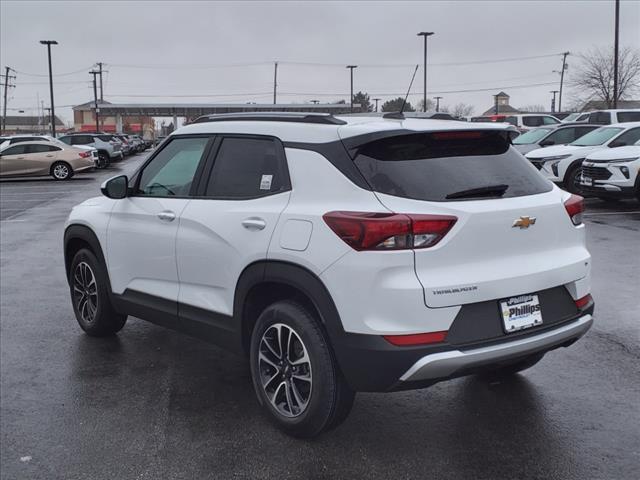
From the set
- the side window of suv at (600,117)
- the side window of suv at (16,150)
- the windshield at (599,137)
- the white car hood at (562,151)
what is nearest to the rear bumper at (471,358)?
the white car hood at (562,151)

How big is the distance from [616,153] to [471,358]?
11905mm

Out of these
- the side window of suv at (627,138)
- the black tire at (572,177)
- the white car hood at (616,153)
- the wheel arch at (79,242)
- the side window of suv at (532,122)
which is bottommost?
the wheel arch at (79,242)

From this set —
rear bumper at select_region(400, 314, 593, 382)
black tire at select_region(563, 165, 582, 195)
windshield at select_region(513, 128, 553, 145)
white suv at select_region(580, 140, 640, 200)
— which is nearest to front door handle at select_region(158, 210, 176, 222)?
rear bumper at select_region(400, 314, 593, 382)

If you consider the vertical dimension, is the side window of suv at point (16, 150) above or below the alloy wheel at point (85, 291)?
above

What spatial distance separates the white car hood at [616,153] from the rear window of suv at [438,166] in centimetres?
1080

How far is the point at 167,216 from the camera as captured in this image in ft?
15.1

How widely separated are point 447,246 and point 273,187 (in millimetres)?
1121

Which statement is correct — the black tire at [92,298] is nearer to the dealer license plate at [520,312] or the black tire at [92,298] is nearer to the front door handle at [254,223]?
the front door handle at [254,223]

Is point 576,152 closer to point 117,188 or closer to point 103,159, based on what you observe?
point 117,188

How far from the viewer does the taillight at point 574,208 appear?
3.94 m

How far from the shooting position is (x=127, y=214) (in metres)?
5.09

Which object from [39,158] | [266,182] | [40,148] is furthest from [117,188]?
[40,148]

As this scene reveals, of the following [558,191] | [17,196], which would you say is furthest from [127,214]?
[17,196]

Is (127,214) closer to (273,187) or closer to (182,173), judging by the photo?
(182,173)
